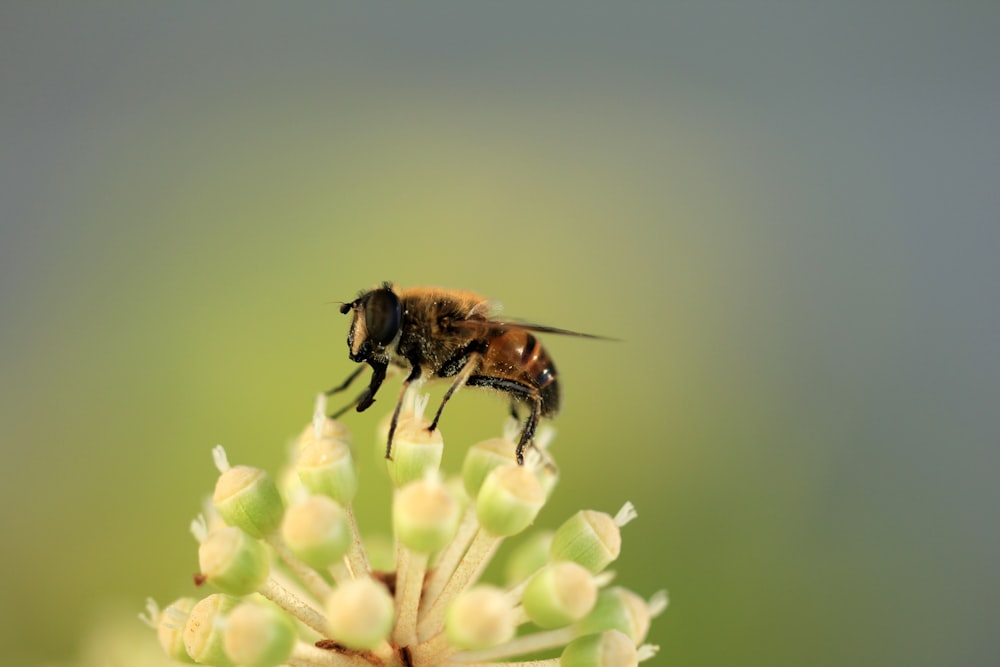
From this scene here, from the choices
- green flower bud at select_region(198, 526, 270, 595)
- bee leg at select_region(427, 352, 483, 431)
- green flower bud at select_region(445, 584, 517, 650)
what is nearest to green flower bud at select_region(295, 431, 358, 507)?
green flower bud at select_region(198, 526, 270, 595)

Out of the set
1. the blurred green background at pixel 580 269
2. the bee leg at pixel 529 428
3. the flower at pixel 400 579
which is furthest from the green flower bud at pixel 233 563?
the blurred green background at pixel 580 269

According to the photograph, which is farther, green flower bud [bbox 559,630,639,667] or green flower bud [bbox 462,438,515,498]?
green flower bud [bbox 462,438,515,498]

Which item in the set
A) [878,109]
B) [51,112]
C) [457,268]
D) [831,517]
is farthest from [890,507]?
[51,112]

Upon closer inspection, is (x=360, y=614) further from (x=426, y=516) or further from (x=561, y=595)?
(x=561, y=595)

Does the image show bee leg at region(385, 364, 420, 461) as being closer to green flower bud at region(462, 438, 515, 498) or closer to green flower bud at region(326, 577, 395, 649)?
green flower bud at region(462, 438, 515, 498)

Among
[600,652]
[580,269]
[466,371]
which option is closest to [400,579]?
[600,652]

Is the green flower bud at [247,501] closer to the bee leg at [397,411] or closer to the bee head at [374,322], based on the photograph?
the bee leg at [397,411]
